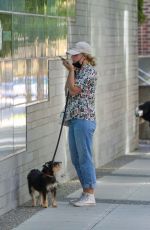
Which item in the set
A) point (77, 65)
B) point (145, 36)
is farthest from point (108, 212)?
point (145, 36)

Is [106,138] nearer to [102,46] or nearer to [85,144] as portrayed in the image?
[102,46]

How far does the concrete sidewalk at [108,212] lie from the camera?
833 cm

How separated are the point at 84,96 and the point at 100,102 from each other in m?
4.12

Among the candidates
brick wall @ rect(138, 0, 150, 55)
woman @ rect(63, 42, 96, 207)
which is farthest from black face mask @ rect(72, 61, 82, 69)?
brick wall @ rect(138, 0, 150, 55)

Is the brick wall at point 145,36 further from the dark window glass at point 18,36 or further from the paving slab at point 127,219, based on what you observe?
the paving slab at point 127,219

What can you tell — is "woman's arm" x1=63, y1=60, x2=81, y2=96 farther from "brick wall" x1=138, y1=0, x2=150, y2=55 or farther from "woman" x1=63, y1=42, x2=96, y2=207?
"brick wall" x1=138, y1=0, x2=150, y2=55

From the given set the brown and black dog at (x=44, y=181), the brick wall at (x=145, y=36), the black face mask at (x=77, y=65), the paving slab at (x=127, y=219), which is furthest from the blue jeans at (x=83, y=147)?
the brick wall at (x=145, y=36)

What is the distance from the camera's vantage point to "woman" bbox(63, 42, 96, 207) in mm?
9266

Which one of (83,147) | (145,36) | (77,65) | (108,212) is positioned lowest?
(108,212)

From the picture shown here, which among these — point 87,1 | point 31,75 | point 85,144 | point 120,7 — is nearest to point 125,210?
point 85,144

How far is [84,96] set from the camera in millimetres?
9312

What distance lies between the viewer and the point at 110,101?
46.6 feet

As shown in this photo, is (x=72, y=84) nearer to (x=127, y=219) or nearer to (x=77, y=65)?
(x=77, y=65)

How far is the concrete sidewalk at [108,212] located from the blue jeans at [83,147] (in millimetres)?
352
